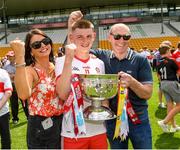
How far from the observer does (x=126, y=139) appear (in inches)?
128

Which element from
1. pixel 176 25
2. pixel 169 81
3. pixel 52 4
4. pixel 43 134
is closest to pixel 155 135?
pixel 169 81

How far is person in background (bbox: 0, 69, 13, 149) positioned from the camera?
186 inches

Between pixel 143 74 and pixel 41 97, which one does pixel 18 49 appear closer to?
pixel 41 97

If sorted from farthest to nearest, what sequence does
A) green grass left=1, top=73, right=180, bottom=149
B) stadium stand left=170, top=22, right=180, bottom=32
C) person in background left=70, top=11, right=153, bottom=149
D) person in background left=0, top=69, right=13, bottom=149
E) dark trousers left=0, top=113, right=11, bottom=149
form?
1. stadium stand left=170, top=22, right=180, bottom=32
2. green grass left=1, top=73, right=180, bottom=149
3. dark trousers left=0, top=113, right=11, bottom=149
4. person in background left=0, top=69, right=13, bottom=149
5. person in background left=70, top=11, right=153, bottom=149

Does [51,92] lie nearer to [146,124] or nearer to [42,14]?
[146,124]

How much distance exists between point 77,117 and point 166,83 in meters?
4.20

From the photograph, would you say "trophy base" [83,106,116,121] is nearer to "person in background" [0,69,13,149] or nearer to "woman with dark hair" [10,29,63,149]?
"woman with dark hair" [10,29,63,149]

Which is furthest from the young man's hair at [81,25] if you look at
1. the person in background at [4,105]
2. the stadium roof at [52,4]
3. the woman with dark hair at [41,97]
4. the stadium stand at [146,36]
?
the stadium roof at [52,4]

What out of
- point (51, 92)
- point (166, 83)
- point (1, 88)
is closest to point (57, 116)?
point (51, 92)

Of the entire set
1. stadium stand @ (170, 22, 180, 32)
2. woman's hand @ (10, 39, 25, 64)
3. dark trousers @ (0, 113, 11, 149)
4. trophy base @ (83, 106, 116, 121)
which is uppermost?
woman's hand @ (10, 39, 25, 64)

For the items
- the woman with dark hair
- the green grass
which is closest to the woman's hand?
the woman with dark hair

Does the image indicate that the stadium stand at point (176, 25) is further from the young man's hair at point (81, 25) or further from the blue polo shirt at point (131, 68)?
the young man's hair at point (81, 25)

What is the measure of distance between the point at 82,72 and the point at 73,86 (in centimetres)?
16

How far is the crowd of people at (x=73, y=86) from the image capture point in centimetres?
278
